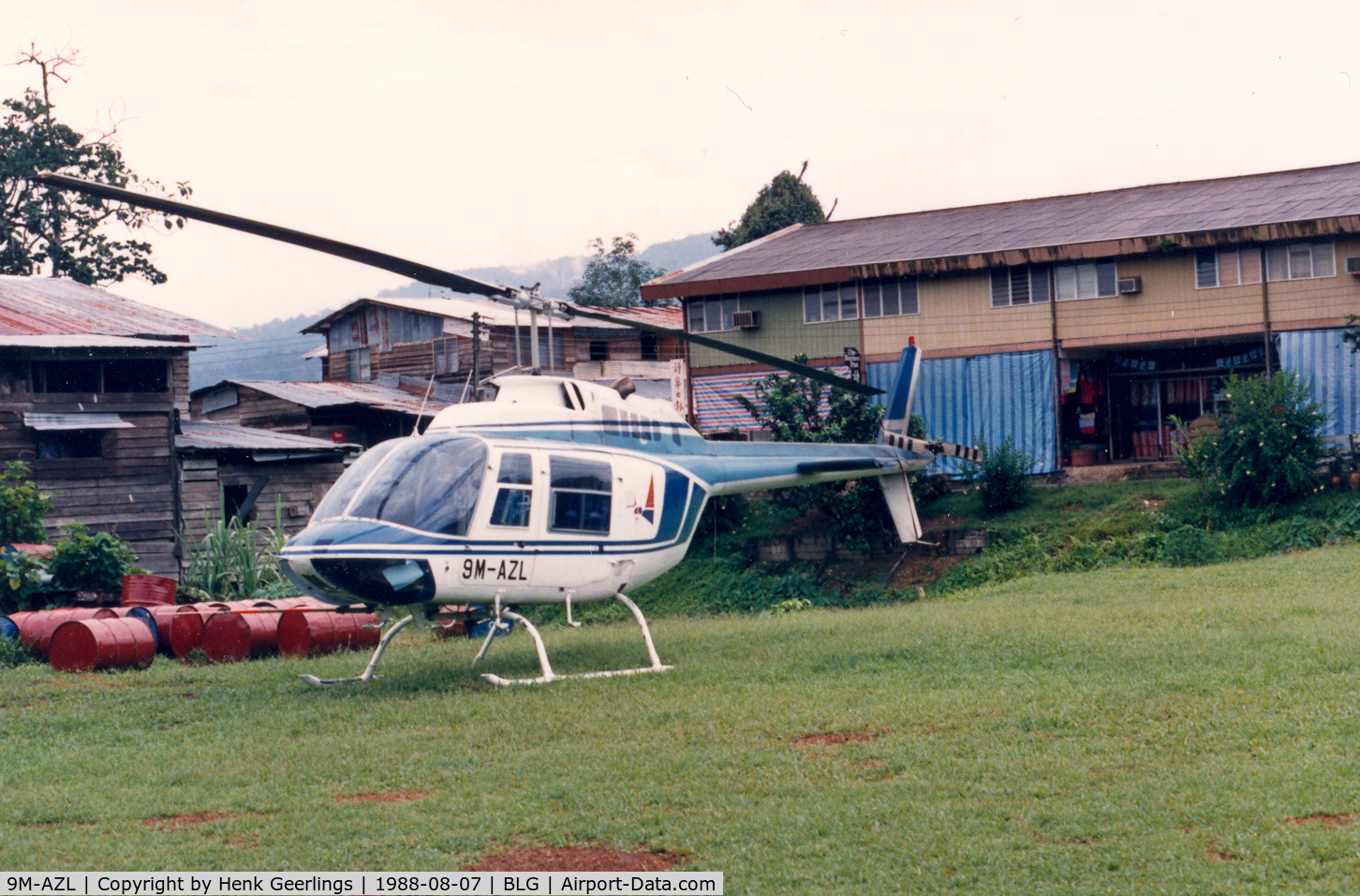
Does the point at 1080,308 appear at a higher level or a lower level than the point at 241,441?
higher

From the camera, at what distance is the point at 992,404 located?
27.8m

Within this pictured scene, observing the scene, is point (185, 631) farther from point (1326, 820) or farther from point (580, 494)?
point (1326, 820)

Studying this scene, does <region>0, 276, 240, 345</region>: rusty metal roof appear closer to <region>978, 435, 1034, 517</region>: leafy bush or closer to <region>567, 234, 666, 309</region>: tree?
<region>978, 435, 1034, 517</region>: leafy bush

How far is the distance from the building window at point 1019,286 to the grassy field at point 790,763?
14709 millimetres

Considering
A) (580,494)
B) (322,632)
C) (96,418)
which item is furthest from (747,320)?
(580,494)

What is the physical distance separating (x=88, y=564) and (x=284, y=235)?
36.3 feet

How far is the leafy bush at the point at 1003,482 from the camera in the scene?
1017 inches

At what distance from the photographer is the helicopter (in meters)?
11.3

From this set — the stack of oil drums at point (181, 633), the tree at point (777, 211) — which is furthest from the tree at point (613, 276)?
the stack of oil drums at point (181, 633)

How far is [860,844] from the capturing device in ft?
22.0

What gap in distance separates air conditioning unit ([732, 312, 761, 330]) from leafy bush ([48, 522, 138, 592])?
1556 centimetres

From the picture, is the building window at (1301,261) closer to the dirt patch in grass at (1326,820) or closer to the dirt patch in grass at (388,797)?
the dirt patch in grass at (1326,820)

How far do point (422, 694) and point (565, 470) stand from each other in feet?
8.24

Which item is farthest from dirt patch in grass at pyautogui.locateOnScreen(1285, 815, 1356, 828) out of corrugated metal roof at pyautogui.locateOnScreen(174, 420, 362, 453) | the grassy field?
corrugated metal roof at pyautogui.locateOnScreen(174, 420, 362, 453)
